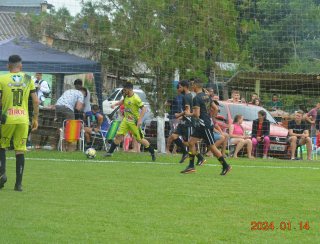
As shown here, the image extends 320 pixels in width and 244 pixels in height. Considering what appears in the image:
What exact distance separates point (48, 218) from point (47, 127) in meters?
14.6

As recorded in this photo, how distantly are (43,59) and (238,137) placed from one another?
5.98 meters

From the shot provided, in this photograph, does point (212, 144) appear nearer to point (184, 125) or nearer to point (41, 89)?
point (184, 125)

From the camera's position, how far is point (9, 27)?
96.9ft

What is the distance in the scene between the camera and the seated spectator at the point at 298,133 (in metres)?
23.8

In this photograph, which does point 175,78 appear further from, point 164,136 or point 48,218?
point 48,218

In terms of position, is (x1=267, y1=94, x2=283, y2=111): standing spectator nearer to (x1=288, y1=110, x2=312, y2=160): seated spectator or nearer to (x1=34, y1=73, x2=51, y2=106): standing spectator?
(x1=288, y1=110, x2=312, y2=160): seated spectator

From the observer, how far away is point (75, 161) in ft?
60.0

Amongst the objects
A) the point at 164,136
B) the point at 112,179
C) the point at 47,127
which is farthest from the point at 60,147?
the point at 112,179

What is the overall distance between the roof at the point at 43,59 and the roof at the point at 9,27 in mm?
1786

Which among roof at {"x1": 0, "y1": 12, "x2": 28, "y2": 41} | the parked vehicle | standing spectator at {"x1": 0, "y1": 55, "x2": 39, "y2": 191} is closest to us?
standing spectator at {"x1": 0, "y1": 55, "x2": 39, "y2": 191}

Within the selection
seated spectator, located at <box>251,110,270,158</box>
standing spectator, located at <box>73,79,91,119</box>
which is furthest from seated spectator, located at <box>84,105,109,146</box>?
seated spectator, located at <box>251,110,270,158</box>

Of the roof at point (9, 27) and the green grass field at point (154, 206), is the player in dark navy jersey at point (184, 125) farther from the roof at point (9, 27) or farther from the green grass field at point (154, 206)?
the roof at point (9, 27)

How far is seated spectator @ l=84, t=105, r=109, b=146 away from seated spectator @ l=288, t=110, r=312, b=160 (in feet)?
18.2
